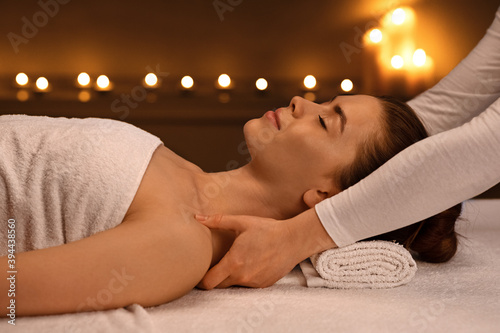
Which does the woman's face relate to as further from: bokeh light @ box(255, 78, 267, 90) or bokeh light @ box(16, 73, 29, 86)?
bokeh light @ box(16, 73, 29, 86)

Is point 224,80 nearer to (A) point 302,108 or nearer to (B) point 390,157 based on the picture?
(A) point 302,108

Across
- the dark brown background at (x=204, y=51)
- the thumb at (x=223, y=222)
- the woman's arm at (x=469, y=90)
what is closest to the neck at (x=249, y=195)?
the thumb at (x=223, y=222)

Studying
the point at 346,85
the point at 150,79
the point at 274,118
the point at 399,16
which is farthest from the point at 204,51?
the point at 274,118

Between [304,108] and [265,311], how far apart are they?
0.57m

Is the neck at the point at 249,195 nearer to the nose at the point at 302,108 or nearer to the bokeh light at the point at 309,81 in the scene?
the nose at the point at 302,108

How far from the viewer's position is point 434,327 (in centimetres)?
87

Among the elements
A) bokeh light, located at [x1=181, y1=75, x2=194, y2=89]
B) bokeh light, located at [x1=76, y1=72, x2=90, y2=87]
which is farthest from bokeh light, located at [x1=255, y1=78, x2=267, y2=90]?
bokeh light, located at [x1=76, y1=72, x2=90, y2=87]

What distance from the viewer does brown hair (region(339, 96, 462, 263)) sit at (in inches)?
49.6

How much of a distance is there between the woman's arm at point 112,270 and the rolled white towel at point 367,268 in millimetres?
299

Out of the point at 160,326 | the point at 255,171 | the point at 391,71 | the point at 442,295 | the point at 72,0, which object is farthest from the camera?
the point at 391,71

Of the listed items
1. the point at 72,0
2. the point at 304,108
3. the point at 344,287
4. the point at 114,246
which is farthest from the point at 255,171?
the point at 72,0

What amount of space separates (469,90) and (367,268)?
0.77 metres

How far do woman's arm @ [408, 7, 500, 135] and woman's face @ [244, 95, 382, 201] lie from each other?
1.31 feet

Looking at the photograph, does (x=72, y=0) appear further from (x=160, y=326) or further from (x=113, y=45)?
(x=160, y=326)
